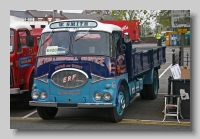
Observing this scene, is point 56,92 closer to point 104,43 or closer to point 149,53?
point 104,43

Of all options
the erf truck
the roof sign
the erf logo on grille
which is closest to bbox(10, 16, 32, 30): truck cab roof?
the erf truck

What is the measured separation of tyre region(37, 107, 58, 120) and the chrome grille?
0.99 m

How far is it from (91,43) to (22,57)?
271 cm

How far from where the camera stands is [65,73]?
337 inches

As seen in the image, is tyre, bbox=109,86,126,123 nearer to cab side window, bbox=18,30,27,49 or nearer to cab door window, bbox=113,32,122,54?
cab door window, bbox=113,32,122,54

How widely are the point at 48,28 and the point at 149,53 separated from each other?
13.2 feet

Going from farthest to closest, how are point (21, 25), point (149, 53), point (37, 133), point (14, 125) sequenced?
point (149, 53), point (21, 25), point (14, 125), point (37, 133)

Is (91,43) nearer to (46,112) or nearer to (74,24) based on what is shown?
(74,24)

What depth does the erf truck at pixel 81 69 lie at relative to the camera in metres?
8.48

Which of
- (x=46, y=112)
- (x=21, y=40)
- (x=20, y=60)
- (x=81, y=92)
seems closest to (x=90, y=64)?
(x=81, y=92)

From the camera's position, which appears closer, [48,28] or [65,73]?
[65,73]

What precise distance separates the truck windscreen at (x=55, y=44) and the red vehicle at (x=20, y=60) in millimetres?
941

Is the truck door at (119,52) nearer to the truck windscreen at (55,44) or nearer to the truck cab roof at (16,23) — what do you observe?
the truck windscreen at (55,44)

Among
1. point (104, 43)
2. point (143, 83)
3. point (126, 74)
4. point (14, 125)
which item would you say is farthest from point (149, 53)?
point (14, 125)
